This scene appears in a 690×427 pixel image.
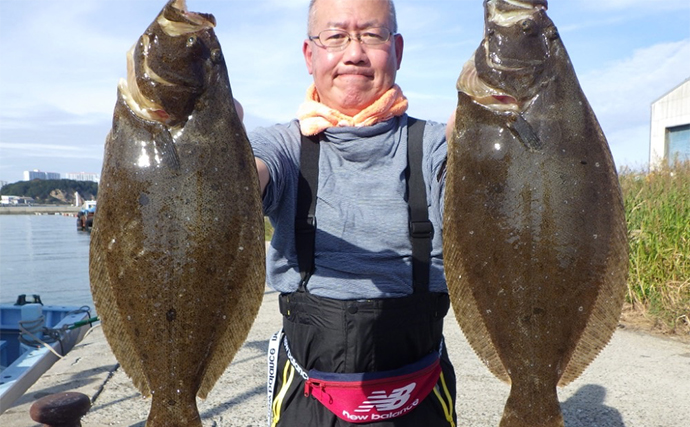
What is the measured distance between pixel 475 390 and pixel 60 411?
3.40 meters

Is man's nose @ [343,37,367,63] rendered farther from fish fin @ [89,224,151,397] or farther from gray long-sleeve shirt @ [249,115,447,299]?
fish fin @ [89,224,151,397]


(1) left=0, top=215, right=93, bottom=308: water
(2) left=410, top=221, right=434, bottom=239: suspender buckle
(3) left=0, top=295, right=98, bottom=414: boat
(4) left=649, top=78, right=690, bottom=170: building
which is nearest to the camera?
(2) left=410, top=221, right=434, bottom=239: suspender buckle

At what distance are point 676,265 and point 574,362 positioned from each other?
5806mm

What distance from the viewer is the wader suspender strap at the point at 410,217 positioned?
2.43 meters

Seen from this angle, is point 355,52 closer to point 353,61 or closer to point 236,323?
point 353,61

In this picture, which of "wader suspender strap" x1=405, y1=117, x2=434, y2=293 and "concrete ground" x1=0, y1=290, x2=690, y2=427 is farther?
"concrete ground" x1=0, y1=290, x2=690, y2=427

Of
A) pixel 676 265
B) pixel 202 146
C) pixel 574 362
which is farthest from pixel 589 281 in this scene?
pixel 676 265

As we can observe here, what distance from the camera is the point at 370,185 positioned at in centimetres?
253

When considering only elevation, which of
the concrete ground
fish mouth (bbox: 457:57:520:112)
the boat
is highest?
fish mouth (bbox: 457:57:520:112)

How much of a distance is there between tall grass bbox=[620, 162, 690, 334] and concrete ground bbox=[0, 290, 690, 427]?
0.52 metres

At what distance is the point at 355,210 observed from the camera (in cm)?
249

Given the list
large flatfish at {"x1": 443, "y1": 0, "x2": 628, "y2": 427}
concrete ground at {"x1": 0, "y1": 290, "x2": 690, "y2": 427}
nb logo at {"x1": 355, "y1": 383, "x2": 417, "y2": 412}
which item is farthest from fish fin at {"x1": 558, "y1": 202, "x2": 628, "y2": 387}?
concrete ground at {"x1": 0, "y1": 290, "x2": 690, "y2": 427}

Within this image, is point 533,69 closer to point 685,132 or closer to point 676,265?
point 676,265

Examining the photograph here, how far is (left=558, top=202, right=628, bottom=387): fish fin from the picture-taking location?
5.96ft
